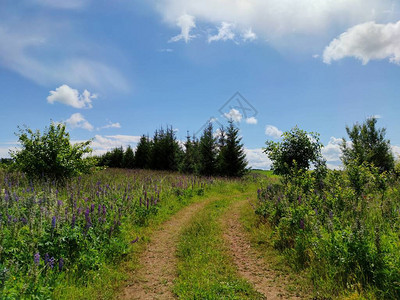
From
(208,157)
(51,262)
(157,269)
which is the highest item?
(208,157)

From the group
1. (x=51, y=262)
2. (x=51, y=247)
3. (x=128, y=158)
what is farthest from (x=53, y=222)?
(x=128, y=158)

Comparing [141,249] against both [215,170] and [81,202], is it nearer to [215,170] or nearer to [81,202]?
[81,202]

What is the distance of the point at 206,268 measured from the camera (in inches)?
239

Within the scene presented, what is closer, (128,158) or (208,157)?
(208,157)

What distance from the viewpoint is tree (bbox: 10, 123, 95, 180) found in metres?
13.4

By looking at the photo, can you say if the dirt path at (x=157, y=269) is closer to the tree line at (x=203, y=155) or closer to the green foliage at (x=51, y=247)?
the green foliage at (x=51, y=247)

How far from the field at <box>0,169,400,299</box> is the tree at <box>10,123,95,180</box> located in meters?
6.22

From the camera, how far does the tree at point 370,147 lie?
2438 cm

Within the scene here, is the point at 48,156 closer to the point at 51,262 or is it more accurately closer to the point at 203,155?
the point at 51,262

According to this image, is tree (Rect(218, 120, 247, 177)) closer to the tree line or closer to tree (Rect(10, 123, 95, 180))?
the tree line

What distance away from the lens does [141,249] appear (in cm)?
746

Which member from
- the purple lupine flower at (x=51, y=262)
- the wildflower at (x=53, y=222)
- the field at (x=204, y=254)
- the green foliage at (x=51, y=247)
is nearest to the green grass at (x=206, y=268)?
the field at (x=204, y=254)

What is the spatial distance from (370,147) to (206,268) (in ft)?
89.1

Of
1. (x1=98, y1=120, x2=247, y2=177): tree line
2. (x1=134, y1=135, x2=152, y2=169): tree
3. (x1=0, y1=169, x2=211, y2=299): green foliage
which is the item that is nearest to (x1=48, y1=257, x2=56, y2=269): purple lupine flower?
(x1=0, y1=169, x2=211, y2=299): green foliage
